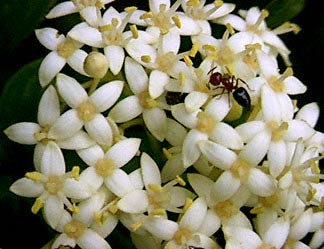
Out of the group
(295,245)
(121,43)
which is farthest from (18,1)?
(295,245)

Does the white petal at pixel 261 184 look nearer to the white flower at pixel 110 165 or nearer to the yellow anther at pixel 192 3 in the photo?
the white flower at pixel 110 165

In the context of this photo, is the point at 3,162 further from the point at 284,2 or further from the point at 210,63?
the point at 284,2

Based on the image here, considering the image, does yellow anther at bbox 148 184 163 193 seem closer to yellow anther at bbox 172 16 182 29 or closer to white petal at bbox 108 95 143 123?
white petal at bbox 108 95 143 123

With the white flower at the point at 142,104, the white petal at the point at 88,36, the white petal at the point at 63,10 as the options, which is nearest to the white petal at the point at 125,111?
the white flower at the point at 142,104

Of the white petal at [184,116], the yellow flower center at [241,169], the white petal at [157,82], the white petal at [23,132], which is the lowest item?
the yellow flower center at [241,169]

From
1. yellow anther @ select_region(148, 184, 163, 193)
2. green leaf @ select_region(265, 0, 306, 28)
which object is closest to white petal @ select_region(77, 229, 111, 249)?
yellow anther @ select_region(148, 184, 163, 193)

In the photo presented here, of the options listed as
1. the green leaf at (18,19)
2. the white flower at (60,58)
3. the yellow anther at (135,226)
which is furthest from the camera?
the green leaf at (18,19)

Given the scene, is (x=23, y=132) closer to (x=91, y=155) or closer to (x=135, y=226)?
(x=91, y=155)
